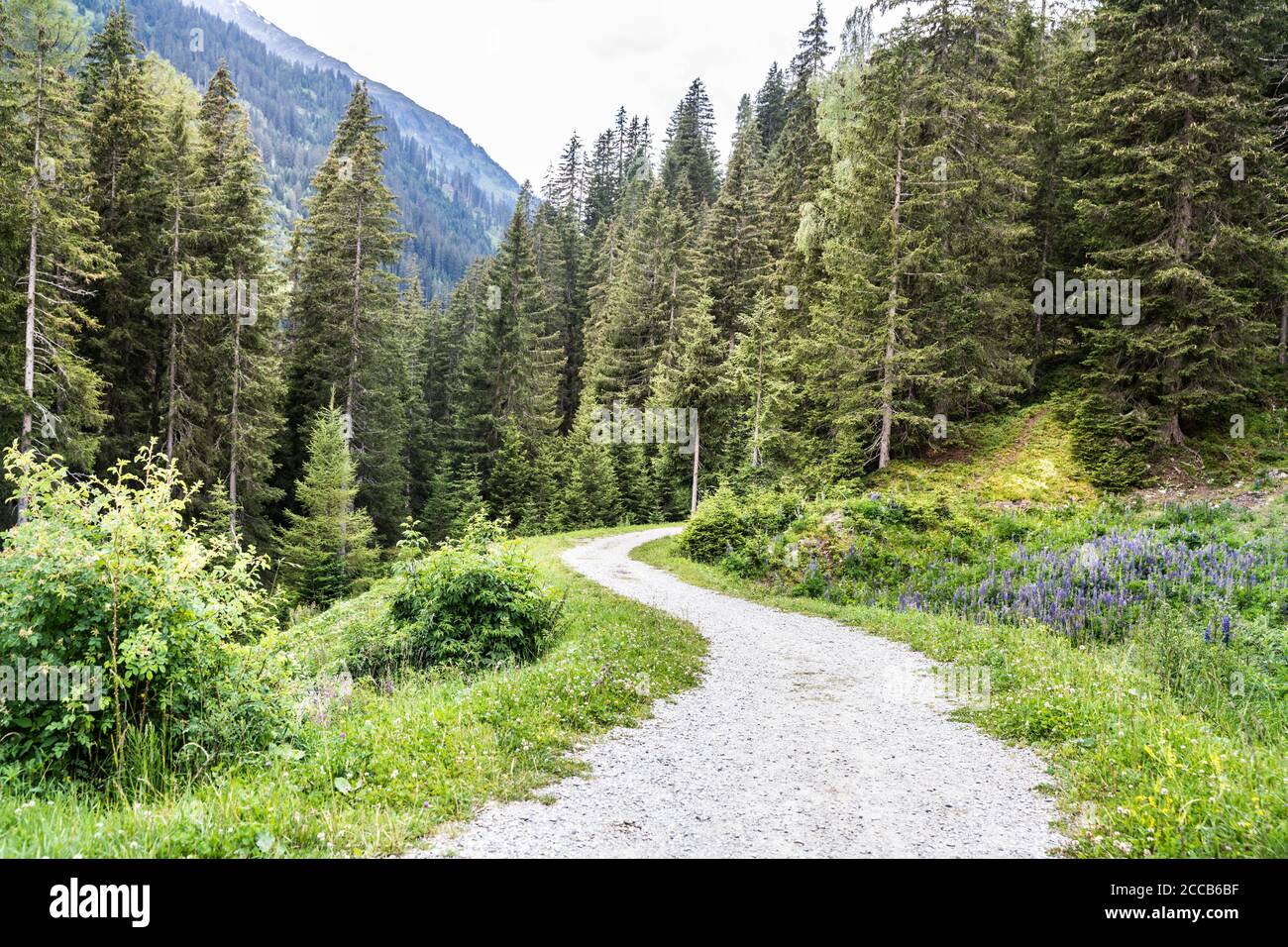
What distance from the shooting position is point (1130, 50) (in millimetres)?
19859

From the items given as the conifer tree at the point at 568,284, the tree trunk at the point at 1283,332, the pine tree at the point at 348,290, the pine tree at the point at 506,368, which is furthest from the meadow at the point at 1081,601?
the conifer tree at the point at 568,284

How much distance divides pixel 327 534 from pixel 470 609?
806 inches

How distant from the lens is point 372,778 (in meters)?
4.65

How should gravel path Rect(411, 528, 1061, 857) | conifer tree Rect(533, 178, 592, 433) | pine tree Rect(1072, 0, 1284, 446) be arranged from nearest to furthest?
gravel path Rect(411, 528, 1061, 857)
pine tree Rect(1072, 0, 1284, 446)
conifer tree Rect(533, 178, 592, 433)

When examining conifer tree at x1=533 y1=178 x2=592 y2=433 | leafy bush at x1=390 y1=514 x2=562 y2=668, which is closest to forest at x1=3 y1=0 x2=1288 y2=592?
leafy bush at x1=390 y1=514 x2=562 y2=668

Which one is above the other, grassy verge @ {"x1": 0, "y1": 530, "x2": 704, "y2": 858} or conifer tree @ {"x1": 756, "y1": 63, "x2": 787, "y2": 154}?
conifer tree @ {"x1": 756, "y1": 63, "x2": 787, "y2": 154}

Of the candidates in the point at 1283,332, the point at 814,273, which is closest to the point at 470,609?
the point at 814,273

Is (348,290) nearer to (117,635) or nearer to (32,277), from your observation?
(32,277)

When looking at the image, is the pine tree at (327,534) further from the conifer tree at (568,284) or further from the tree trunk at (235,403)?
the conifer tree at (568,284)

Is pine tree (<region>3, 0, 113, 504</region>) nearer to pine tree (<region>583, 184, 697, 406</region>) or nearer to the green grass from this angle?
the green grass

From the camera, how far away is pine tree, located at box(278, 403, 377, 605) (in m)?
25.5

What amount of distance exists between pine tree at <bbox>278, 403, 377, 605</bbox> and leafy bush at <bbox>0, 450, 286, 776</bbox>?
21.5m

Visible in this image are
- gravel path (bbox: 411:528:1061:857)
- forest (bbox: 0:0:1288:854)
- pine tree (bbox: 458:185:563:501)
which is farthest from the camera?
pine tree (bbox: 458:185:563:501)
